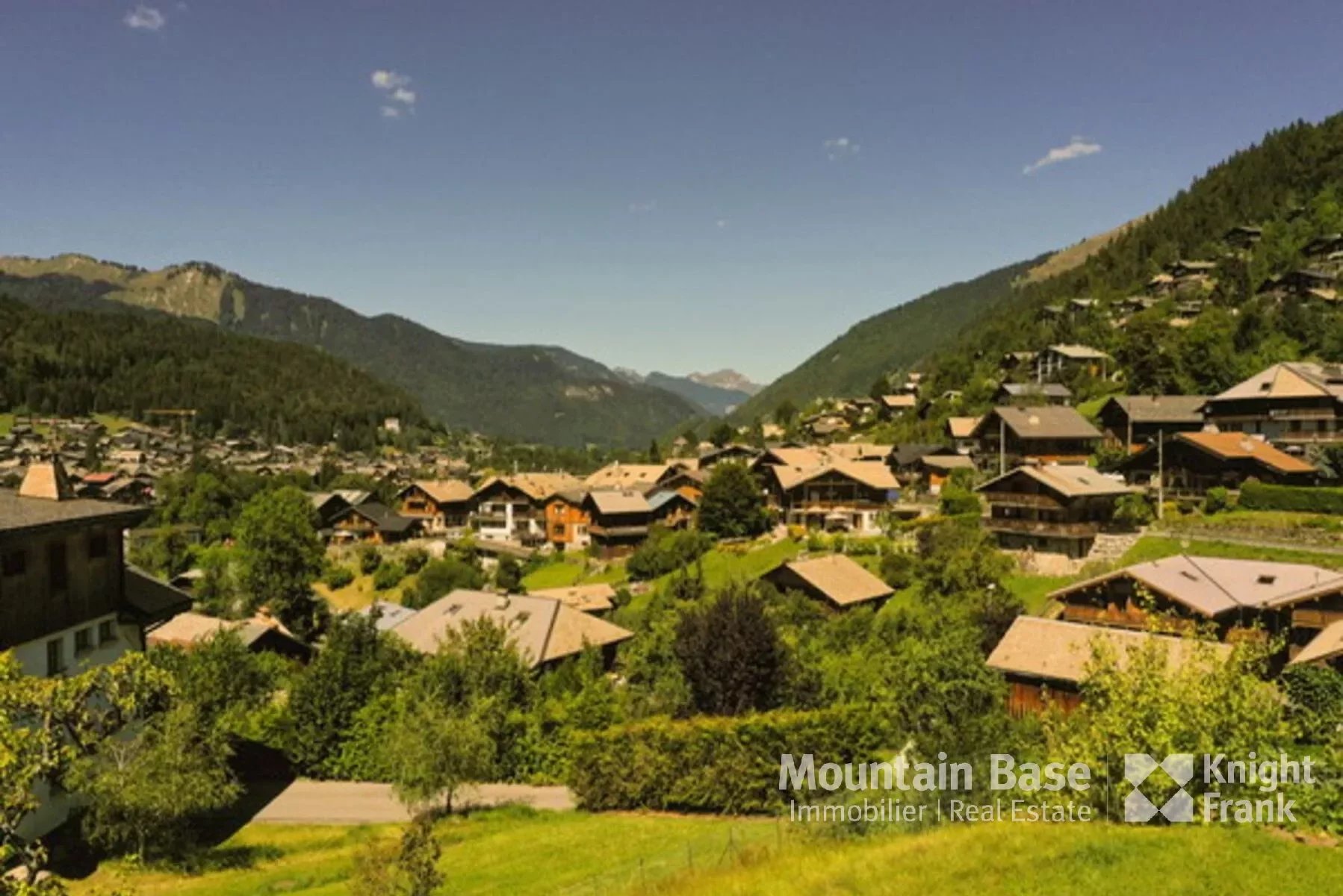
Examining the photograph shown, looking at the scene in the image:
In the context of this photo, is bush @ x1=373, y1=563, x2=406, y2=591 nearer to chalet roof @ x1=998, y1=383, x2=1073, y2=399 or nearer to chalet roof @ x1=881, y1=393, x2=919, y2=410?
chalet roof @ x1=998, y1=383, x2=1073, y2=399

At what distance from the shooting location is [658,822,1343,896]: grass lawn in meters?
14.1

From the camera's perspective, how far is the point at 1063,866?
49.3ft

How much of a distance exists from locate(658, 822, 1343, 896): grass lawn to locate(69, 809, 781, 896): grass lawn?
3.70 metres

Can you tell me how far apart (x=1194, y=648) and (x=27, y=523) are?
30.5 m

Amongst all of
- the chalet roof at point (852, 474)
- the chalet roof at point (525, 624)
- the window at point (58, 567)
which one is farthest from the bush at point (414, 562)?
the window at point (58, 567)

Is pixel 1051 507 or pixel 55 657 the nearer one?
pixel 55 657

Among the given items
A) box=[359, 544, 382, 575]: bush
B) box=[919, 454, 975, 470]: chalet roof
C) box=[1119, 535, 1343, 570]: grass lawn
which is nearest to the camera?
box=[1119, 535, 1343, 570]: grass lawn

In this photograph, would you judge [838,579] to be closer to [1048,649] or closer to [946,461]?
[1048,649]

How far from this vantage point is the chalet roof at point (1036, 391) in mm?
97312

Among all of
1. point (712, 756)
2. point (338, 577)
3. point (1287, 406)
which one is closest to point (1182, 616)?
point (712, 756)

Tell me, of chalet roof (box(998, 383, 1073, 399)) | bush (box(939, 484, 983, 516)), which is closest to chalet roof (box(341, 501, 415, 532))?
bush (box(939, 484, 983, 516))

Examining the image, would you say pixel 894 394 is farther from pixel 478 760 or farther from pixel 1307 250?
pixel 478 760

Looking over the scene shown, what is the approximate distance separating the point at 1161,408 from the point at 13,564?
82952mm

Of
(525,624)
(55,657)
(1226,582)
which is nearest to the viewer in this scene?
(55,657)
